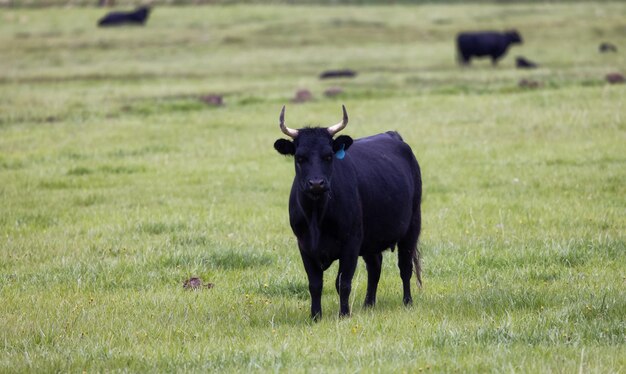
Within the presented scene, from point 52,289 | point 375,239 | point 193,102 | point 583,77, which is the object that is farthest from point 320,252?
point 583,77

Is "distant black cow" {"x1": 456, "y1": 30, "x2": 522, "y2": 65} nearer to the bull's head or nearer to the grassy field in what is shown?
the grassy field

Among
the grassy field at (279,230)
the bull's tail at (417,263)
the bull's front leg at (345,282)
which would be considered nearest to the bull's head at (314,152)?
the bull's front leg at (345,282)

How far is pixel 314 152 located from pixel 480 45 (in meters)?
41.1

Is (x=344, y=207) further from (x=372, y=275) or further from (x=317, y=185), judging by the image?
(x=372, y=275)

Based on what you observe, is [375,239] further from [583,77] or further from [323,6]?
[323,6]

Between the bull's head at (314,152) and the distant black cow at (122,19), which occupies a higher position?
the bull's head at (314,152)

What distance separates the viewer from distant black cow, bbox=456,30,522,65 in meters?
47.2

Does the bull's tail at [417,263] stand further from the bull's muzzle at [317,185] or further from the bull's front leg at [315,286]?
the bull's muzzle at [317,185]

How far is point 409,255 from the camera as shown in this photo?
29.4 feet

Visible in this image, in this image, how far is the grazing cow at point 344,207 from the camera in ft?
25.7

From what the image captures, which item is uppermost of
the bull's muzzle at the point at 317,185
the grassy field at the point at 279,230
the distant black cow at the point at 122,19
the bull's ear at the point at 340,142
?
the bull's ear at the point at 340,142

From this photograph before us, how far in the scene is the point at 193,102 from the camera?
2798 cm

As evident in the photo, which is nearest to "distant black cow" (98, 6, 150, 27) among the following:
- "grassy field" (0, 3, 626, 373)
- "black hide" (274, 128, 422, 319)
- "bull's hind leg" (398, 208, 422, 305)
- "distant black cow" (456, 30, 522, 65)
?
"distant black cow" (456, 30, 522, 65)

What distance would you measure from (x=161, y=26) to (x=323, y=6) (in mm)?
20200
